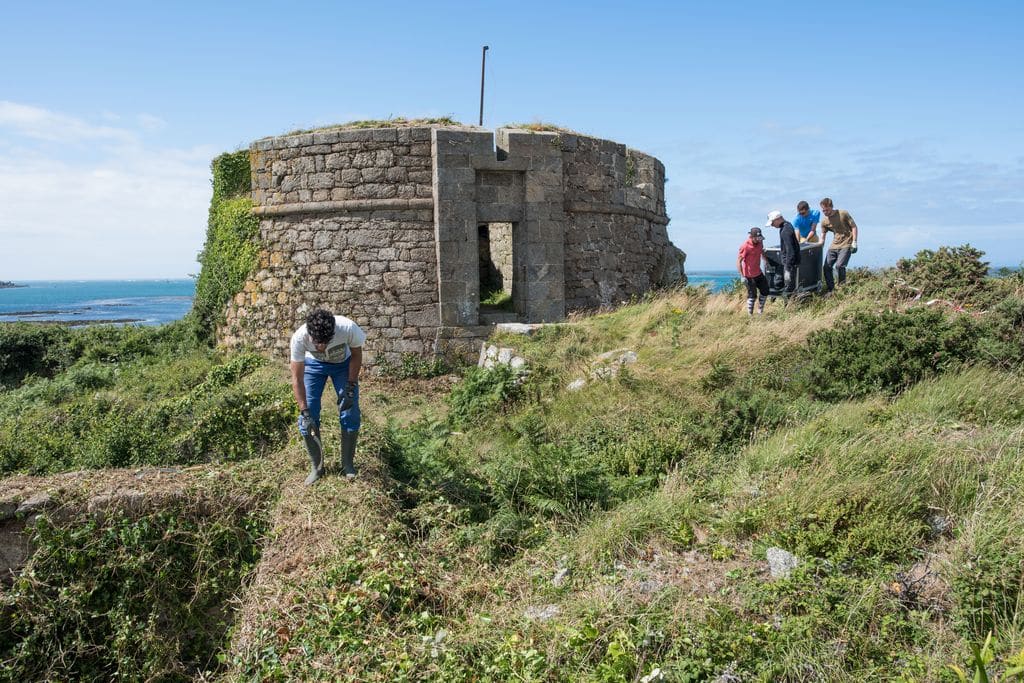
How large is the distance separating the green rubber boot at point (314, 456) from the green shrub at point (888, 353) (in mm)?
4892

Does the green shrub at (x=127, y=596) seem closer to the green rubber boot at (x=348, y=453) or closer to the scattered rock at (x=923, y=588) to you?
the green rubber boot at (x=348, y=453)

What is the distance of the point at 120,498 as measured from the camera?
5.45 metres

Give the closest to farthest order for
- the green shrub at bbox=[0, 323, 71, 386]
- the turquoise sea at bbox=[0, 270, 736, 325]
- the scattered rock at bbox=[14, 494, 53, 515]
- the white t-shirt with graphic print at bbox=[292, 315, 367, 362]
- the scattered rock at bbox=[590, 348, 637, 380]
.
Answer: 1. the scattered rock at bbox=[14, 494, 53, 515]
2. the white t-shirt with graphic print at bbox=[292, 315, 367, 362]
3. the scattered rock at bbox=[590, 348, 637, 380]
4. the green shrub at bbox=[0, 323, 71, 386]
5. the turquoise sea at bbox=[0, 270, 736, 325]

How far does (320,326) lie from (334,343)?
0.75 ft

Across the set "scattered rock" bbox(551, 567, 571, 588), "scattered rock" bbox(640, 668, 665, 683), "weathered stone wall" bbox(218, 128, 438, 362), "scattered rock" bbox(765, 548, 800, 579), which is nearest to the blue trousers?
"scattered rock" bbox(551, 567, 571, 588)

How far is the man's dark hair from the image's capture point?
223 inches

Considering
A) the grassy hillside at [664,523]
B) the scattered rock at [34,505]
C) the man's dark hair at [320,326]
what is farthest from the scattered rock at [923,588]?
the scattered rock at [34,505]

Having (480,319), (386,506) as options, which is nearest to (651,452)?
(386,506)

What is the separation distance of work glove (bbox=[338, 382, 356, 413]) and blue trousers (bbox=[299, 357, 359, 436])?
0.06 ft

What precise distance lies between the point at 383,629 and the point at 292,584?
2.68 feet

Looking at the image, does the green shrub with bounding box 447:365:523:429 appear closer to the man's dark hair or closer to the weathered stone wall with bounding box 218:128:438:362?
the weathered stone wall with bounding box 218:128:438:362

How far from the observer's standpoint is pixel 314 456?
238 inches

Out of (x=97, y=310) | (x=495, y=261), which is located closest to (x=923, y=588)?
(x=495, y=261)

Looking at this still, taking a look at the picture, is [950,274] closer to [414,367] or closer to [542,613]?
[414,367]
